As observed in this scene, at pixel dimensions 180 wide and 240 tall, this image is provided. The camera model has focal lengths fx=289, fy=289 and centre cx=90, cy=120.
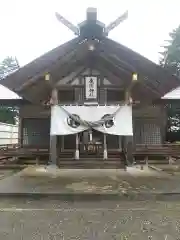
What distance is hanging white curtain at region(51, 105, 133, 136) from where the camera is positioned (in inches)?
509

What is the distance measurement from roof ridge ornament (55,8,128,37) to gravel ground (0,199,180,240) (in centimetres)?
1688

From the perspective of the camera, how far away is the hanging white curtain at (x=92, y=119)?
1292 centimetres

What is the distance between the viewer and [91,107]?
13.2 metres

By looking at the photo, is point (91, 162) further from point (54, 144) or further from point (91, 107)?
point (91, 107)

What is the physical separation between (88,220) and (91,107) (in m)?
8.11

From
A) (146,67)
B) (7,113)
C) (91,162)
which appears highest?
(146,67)

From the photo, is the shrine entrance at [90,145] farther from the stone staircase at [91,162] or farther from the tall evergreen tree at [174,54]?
the tall evergreen tree at [174,54]

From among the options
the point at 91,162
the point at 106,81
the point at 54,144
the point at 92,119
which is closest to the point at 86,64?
the point at 106,81

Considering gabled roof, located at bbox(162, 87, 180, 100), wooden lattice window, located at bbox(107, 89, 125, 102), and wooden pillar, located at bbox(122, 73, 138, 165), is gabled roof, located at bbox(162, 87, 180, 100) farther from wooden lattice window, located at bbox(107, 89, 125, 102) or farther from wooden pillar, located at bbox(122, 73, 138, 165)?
wooden pillar, located at bbox(122, 73, 138, 165)

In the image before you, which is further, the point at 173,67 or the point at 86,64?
the point at 173,67

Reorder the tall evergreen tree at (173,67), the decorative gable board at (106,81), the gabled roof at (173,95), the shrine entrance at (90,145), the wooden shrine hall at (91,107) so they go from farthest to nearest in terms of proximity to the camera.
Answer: the tall evergreen tree at (173,67)
the gabled roof at (173,95)
the decorative gable board at (106,81)
the shrine entrance at (90,145)
the wooden shrine hall at (91,107)

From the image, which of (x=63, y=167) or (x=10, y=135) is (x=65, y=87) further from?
(x=10, y=135)

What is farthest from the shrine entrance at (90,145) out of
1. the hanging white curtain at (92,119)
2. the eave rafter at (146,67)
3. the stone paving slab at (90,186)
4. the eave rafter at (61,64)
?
the eave rafter at (146,67)

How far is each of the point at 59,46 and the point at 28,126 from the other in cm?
615
